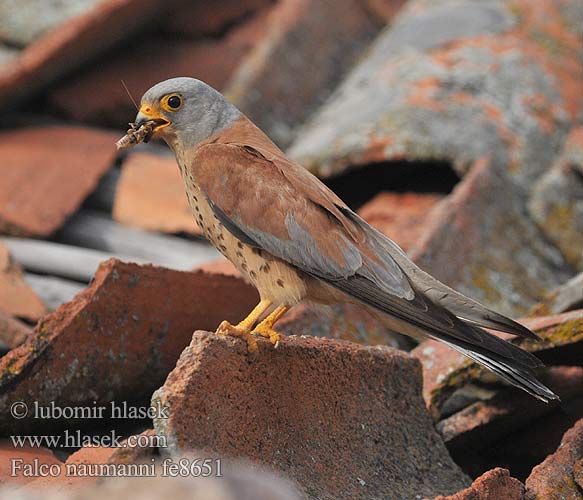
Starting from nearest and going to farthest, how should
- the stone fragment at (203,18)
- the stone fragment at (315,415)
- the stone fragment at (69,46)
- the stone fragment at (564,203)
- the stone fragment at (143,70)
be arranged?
1. the stone fragment at (315,415)
2. the stone fragment at (564,203)
3. the stone fragment at (69,46)
4. the stone fragment at (143,70)
5. the stone fragment at (203,18)

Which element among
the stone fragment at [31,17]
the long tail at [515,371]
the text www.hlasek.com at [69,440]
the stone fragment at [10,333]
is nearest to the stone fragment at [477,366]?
the long tail at [515,371]

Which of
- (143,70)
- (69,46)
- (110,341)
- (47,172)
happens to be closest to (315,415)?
(110,341)

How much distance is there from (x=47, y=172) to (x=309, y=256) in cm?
245

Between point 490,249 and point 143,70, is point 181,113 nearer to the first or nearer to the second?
point 490,249

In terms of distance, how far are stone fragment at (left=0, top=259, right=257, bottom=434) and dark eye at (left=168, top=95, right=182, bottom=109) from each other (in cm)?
72

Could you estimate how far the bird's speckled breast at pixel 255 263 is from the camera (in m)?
3.46

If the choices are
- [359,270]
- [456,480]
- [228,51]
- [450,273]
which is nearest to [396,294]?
[359,270]

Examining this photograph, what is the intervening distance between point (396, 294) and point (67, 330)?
103cm

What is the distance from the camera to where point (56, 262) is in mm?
4777

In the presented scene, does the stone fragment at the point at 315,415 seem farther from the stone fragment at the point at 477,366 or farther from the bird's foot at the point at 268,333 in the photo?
the stone fragment at the point at 477,366

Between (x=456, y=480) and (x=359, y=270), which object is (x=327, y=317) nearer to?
(x=359, y=270)

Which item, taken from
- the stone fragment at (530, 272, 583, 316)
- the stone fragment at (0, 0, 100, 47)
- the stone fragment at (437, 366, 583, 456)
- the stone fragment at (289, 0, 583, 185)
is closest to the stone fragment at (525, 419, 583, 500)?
the stone fragment at (437, 366, 583, 456)

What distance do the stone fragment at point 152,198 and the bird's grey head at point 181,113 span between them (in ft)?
4.75

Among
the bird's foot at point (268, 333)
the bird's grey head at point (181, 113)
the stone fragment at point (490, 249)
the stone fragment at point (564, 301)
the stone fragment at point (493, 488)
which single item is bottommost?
the stone fragment at point (493, 488)
